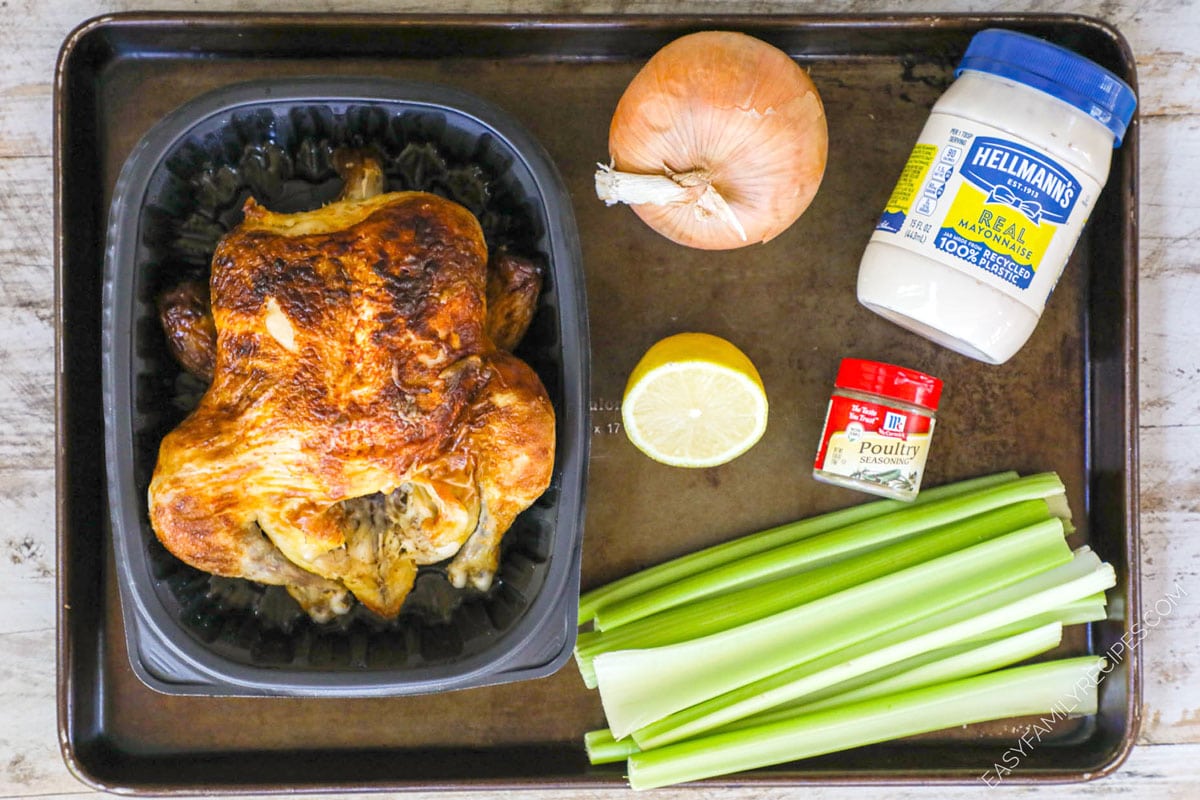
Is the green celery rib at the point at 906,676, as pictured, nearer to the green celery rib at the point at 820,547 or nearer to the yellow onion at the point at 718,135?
the green celery rib at the point at 820,547

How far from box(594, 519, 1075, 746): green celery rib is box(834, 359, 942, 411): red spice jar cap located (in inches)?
Result: 14.2

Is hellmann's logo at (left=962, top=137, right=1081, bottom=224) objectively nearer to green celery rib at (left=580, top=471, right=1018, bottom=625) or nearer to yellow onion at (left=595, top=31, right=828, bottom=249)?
yellow onion at (left=595, top=31, right=828, bottom=249)

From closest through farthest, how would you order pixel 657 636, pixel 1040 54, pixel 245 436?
pixel 245 436, pixel 1040 54, pixel 657 636

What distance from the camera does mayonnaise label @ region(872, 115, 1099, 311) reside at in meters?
1.70

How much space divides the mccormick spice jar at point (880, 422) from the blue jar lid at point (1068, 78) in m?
0.58

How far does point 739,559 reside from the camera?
6.39ft

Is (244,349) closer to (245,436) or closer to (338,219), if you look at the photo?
(245,436)

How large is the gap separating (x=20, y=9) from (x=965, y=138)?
1975 millimetres

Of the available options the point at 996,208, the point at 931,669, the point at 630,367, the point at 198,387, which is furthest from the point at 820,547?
the point at 198,387

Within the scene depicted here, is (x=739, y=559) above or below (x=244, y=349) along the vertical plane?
below

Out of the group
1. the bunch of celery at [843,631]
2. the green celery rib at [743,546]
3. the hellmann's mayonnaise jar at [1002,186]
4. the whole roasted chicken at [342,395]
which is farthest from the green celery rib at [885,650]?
the whole roasted chicken at [342,395]

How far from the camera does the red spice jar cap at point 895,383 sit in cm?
182

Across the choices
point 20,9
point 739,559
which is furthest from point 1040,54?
point 20,9

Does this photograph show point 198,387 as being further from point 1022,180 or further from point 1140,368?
point 1140,368
